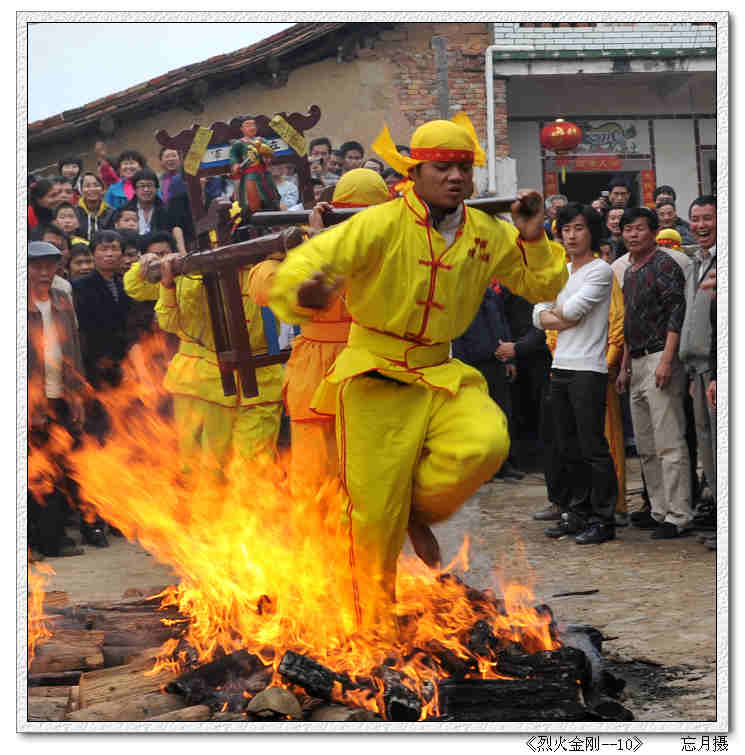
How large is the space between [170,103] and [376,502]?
6.73 feet

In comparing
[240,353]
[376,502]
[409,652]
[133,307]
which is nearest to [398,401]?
[376,502]

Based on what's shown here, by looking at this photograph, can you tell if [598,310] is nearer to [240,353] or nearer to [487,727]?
[240,353]

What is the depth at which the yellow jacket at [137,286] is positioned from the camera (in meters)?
5.81

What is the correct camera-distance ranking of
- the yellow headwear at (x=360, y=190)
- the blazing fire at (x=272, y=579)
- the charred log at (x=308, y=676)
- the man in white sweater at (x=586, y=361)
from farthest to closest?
1. the man in white sweater at (x=586, y=361)
2. the yellow headwear at (x=360, y=190)
3. the blazing fire at (x=272, y=579)
4. the charred log at (x=308, y=676)

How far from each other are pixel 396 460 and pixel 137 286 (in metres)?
2.01

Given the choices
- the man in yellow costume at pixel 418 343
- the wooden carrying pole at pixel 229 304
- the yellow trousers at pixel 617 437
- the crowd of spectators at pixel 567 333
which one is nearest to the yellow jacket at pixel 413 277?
the man in yellow costume at pixel 418 343

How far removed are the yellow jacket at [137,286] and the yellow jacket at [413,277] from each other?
67.0 inches

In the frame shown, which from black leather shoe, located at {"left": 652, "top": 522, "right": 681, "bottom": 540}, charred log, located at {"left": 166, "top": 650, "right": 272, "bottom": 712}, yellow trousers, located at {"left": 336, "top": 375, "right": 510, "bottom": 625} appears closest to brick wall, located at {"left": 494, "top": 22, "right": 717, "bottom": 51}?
yellow trousers, located at {"left": 336, "top": 375, "right": 510, "bottom": 625}

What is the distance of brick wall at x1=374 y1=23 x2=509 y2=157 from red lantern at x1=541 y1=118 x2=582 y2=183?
0.17 meters

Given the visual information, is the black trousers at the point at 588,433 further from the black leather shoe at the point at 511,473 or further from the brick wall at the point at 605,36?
the brick wall at the point at 605,36

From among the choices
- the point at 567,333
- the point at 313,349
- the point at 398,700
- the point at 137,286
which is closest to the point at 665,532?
the point at 567,333

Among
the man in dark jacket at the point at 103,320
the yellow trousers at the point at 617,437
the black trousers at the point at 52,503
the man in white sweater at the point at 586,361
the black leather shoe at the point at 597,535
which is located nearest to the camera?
the black trousers at the point at 52,503

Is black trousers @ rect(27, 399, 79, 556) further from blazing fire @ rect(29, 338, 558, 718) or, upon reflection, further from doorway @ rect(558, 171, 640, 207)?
doorway @ rect(558, 171, 640, 207)

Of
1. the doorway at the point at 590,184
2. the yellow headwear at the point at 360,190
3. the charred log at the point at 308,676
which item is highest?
the doorway at the point at 590,184
